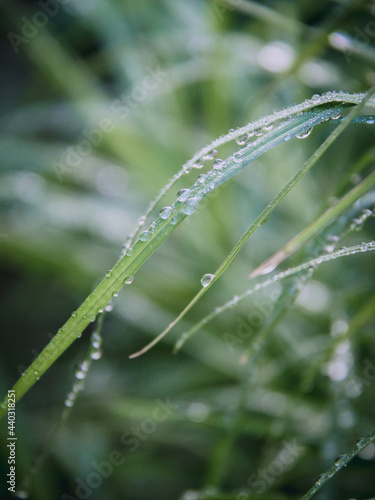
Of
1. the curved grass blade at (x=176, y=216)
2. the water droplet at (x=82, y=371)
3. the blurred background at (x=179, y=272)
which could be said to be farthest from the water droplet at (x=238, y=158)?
the blurred background at (x=179, y=272)

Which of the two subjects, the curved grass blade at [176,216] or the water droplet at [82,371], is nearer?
the curved grass blade at [176,216]

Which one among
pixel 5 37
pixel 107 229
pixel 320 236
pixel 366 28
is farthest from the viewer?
pixel 5 37

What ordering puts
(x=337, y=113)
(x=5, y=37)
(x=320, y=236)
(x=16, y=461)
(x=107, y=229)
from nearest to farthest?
(x=337, y=113) → (x=320, y=236) → (x=16, y=461) → (x=107, y=229) → (x=5, y=37)

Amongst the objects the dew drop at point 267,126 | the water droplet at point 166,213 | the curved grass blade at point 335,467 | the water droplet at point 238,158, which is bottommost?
the curved grass blade at point 335,467

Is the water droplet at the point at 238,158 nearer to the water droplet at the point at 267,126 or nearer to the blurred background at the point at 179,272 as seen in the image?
the water droplet at the point at 267,126

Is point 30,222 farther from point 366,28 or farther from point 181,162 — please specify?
point 366,28

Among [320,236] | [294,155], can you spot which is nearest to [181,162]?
[294,155]

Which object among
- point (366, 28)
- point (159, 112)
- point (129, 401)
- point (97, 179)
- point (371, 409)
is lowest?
point (129, 401)

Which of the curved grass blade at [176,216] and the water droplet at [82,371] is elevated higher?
the curved grass blade at [176,216]
